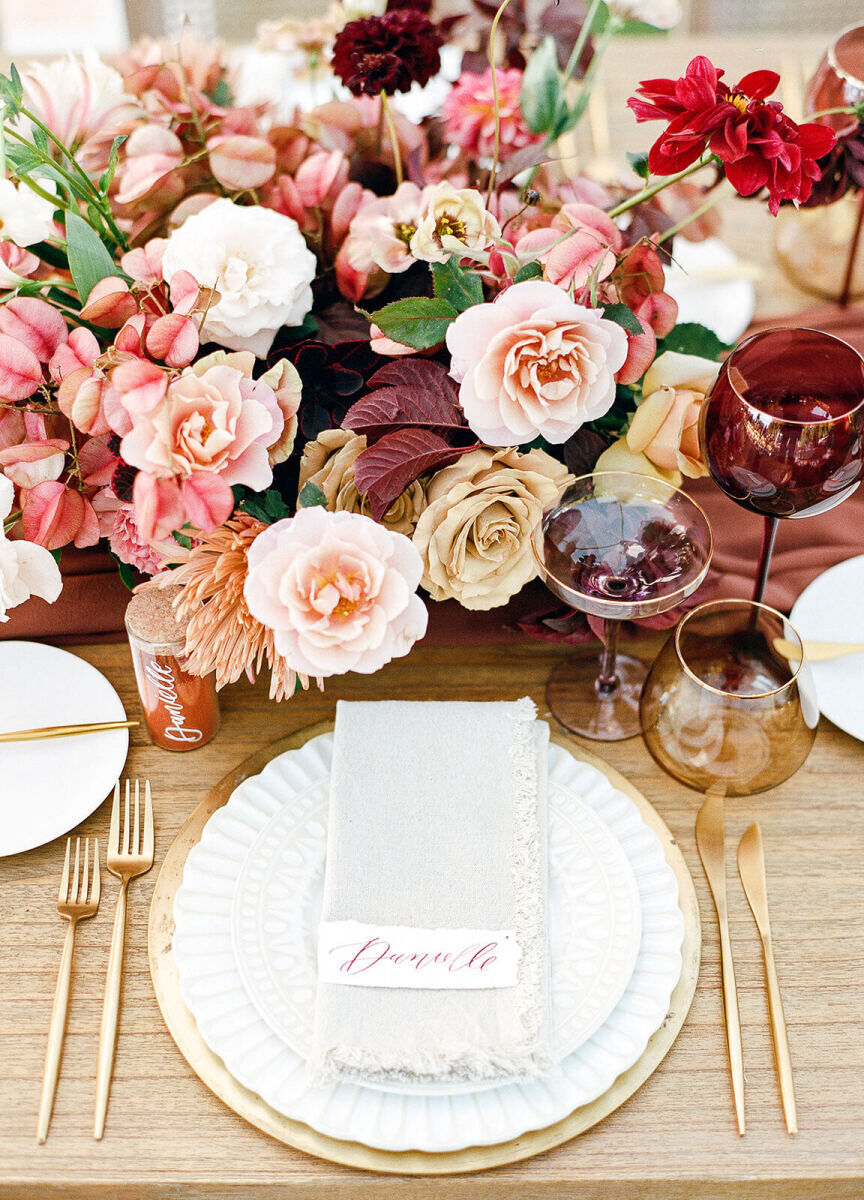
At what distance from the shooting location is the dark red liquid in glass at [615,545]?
757 millimetres

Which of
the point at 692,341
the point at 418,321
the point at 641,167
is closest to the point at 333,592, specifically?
the point at 418,321

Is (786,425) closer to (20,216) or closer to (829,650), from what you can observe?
(829,650)

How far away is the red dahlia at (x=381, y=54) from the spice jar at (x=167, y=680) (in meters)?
0.44

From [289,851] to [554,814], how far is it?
0.61 feet

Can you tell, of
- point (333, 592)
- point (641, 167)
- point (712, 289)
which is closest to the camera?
point (333, 592)

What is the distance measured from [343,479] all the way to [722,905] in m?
0.39

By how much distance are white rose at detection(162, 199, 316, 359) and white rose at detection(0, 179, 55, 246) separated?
0.32 feet

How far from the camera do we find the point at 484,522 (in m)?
0.71

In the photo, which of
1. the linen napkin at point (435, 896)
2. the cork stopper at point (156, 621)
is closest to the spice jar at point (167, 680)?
the cork stopper at point (156, 621)

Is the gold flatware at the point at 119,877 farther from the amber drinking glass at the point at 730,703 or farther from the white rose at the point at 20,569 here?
the amber drinking glass at the point at 730,703

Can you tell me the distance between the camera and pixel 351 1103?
61 cm

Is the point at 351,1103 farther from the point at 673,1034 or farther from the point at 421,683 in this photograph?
the point at 421,683

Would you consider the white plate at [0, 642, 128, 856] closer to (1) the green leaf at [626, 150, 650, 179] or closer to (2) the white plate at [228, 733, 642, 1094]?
(2) the white plate at [228, 733, 642, 1094]

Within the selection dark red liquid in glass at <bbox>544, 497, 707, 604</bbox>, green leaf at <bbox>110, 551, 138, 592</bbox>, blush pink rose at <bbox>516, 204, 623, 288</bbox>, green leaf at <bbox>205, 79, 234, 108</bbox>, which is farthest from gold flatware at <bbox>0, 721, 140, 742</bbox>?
green leaf at <bbox>205, 79, 234, 108</bbox>
